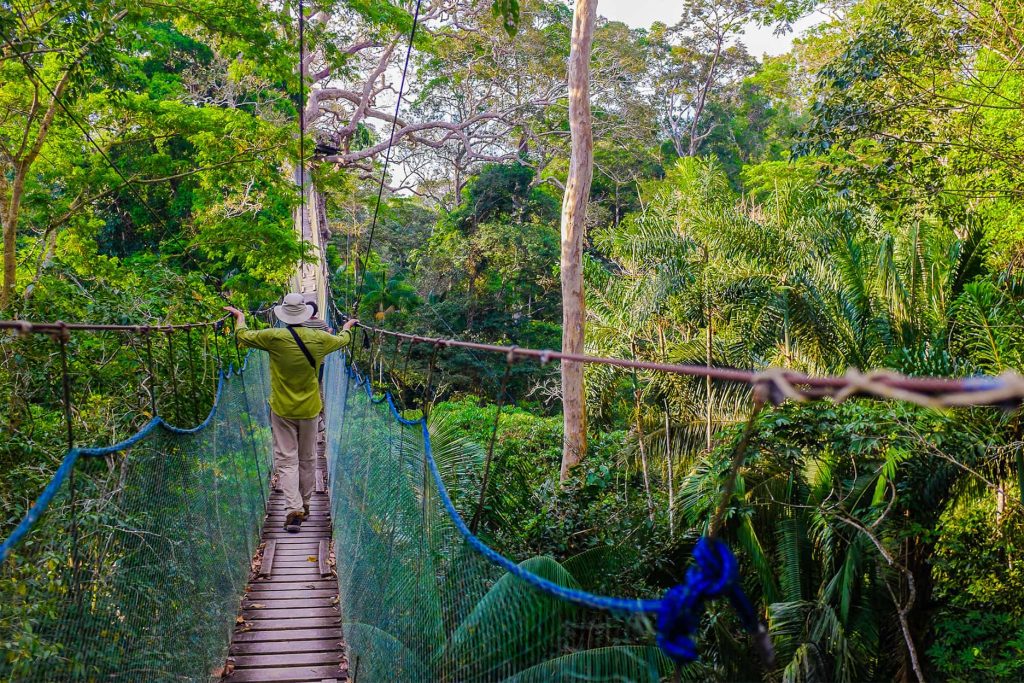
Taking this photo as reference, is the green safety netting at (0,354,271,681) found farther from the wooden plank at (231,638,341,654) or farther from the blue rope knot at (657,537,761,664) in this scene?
the blue rope knot at (657,537,761,664)

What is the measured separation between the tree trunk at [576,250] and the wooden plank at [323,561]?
2.39 meters

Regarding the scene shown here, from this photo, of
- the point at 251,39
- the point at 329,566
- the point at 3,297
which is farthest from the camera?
the point at 251,39

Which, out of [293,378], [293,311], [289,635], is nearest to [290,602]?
[289,635]

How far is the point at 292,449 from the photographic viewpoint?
11.9ft

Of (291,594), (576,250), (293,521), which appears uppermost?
(576,250)

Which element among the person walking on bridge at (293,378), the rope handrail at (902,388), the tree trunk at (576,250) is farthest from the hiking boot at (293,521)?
the rope handrail at (902,388)

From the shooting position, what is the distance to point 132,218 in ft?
37.9

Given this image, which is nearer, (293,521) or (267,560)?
(267,560)

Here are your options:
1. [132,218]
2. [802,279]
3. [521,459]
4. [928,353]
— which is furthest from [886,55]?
[132,218]

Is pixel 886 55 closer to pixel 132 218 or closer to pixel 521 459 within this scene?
pixel 521 459

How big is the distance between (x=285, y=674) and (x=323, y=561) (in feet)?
3.01

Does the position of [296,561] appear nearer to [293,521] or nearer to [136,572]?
[293,521]

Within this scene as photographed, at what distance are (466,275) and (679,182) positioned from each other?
3445 millimetres

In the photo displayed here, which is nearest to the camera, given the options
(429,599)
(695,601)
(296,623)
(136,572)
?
(695,601)
